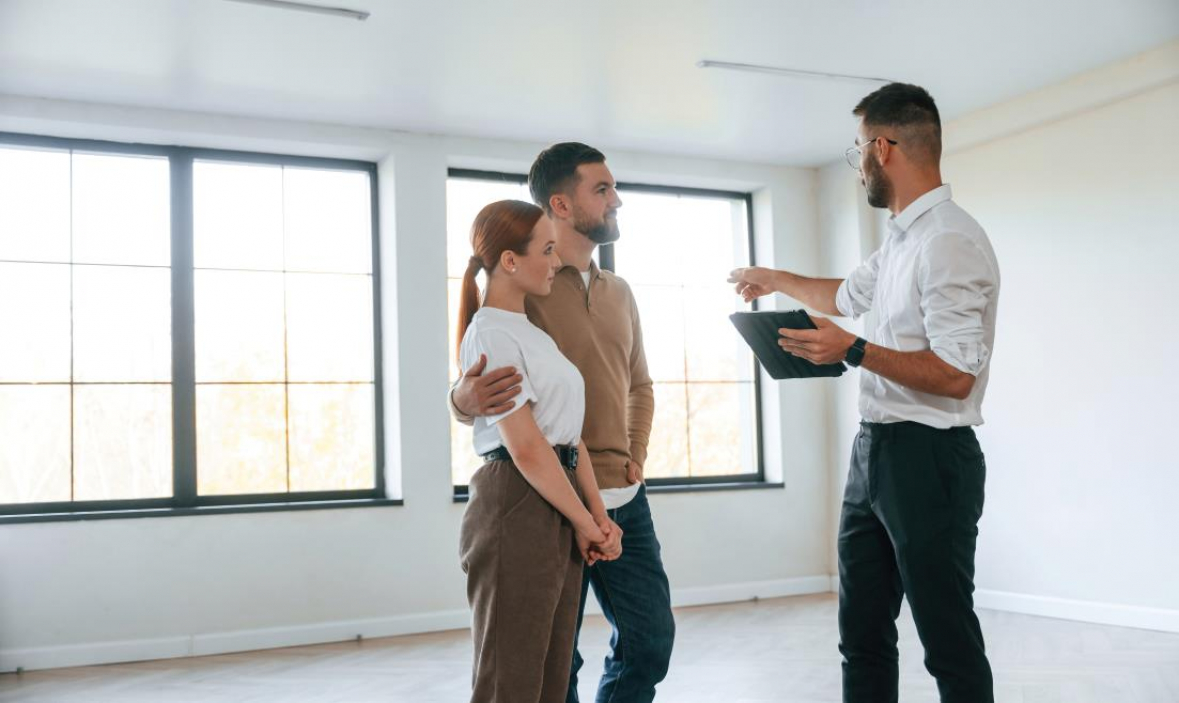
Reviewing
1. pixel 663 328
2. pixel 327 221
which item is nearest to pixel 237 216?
pixel 327 221

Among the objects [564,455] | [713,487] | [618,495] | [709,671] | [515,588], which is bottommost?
[709,671]

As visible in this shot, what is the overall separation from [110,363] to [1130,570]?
5.05m

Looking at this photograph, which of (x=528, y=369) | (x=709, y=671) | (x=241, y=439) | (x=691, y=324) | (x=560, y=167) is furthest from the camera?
(x=691, y=324)

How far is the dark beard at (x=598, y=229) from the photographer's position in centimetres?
257

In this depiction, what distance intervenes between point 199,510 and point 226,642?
0.64 meters

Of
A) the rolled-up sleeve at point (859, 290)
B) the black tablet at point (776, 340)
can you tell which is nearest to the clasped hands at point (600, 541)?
the black tablet at point (776, 340)

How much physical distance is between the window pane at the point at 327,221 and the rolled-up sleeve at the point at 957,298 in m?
4.18

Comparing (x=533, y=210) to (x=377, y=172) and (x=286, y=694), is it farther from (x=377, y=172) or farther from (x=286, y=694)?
(x=377, y=172)

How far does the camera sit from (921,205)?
2326 mm

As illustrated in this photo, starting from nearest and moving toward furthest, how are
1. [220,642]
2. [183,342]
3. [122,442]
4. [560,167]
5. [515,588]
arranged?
[515,588] < [560,167] < [220,642] < [122,442] < [183,342]

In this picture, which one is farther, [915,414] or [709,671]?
[709,671]

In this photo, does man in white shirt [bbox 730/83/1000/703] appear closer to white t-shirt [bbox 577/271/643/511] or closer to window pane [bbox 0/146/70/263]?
white t-shirt [bbox 577/271/643/511]

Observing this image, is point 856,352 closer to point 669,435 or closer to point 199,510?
point 199,510

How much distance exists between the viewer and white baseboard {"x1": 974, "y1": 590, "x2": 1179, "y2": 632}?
502cm
